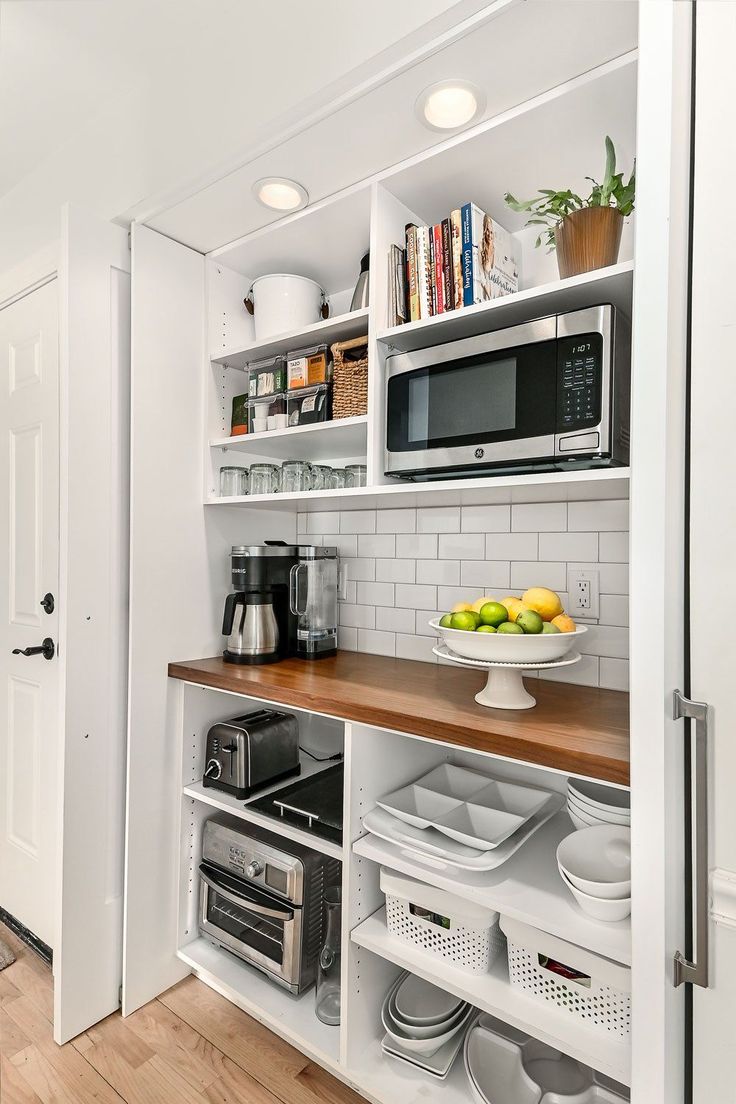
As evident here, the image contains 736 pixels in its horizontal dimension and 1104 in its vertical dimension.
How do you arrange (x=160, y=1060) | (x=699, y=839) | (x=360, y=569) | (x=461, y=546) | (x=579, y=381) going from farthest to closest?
1. (x=360, y=569)
2. (x=461, y=546)
3. (x=160, y=1060)
4. (x=579, y=381)
5. (x=699, y=839)

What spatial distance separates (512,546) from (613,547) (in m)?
0.28

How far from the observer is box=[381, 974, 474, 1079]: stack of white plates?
1363mm

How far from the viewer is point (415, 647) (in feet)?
6.31

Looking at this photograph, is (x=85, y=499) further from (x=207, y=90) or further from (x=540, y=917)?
(x=540, y=917)

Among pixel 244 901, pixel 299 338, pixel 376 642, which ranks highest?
pixel 299 338

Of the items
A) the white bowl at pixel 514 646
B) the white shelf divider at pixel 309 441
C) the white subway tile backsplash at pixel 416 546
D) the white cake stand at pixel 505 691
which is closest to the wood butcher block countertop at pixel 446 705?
the white cake stand at pixel 505 691

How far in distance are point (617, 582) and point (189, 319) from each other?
1.51 m

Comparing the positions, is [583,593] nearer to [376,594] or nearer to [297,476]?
[376,594]

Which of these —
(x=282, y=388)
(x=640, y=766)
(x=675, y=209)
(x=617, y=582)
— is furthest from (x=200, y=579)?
(x=675, y=209)

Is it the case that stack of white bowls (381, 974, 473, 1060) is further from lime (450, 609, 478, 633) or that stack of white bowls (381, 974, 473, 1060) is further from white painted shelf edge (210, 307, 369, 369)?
white painted shelf edge (210, 307, 369, 369)

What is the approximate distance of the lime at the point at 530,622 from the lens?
1.25 meters

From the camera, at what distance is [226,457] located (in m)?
1.98

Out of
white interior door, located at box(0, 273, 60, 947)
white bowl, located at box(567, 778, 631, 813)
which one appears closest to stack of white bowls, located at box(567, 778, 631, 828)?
white bowl, located at box(567, 778, 631, 813)

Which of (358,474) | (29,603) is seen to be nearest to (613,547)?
(358,474)
